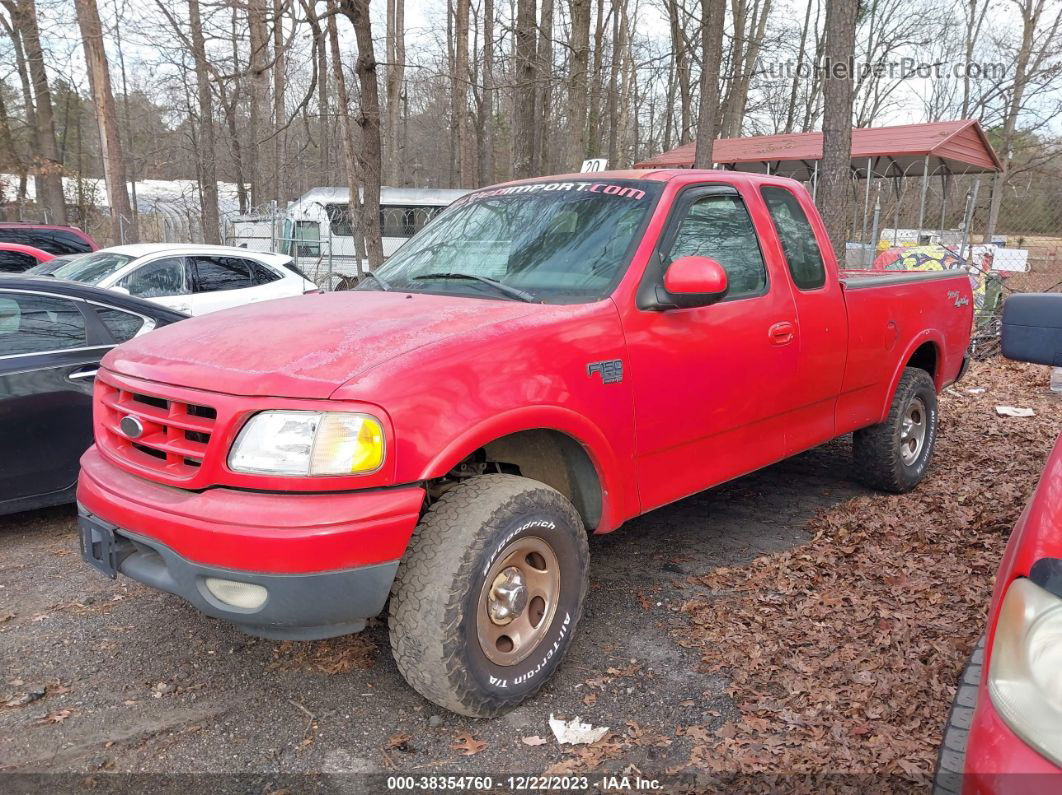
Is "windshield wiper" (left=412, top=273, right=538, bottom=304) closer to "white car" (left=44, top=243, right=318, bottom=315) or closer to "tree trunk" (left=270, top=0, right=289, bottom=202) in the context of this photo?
"white car" (left=44, top=243, right=318, bottom=315)

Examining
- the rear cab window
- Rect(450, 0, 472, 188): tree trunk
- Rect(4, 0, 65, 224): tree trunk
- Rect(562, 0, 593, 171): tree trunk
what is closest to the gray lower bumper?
the rear cab window

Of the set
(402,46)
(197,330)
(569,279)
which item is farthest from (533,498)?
(402,46)

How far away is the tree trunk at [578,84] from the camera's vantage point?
46.0 ft

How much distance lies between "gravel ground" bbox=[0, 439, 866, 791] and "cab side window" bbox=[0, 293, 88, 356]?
1.25m

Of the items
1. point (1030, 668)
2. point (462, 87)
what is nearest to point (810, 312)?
point (1030, 668)

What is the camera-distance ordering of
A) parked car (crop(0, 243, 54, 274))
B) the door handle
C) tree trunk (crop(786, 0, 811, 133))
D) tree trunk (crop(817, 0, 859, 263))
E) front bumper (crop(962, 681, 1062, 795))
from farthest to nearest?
tree trunk (crop(786, 0, 811, 133)), parked car (crop(0, 243, 54, 274)), tree trunk (crop(817, 0, 859, 263)), the door handle, front bumper (crop(962, 681, 1062, 795))

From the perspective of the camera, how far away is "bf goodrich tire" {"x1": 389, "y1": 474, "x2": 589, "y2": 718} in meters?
2.62

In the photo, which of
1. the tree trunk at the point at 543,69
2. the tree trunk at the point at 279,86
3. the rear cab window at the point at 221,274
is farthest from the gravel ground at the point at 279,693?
the tree trunk at the point at 543,69

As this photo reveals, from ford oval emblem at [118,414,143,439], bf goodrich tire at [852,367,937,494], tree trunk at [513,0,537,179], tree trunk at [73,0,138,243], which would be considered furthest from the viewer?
tree trunk at [73,0,138,243]

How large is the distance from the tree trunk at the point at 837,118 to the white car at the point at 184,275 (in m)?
6.11

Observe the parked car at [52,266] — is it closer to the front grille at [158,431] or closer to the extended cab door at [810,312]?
the front grille at [158,431]

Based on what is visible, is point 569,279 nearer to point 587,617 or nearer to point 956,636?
point 587,617

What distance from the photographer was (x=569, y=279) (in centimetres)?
343

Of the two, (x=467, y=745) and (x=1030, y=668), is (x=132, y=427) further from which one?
(x=1030, y=668)
